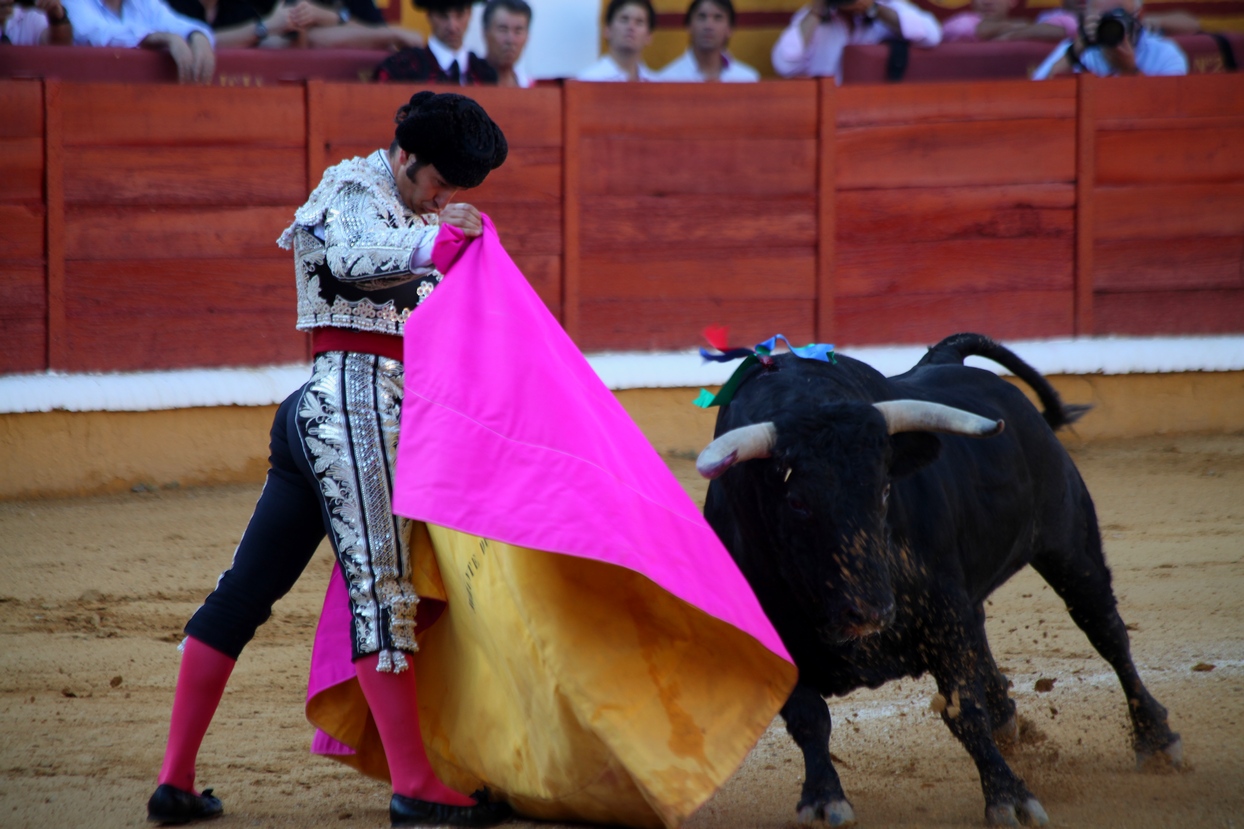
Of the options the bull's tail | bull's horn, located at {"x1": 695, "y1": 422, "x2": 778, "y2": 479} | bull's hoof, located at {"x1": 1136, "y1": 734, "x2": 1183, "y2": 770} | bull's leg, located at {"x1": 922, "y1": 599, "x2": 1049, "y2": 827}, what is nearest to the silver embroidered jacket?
bull's horn, located at {"x1": 695, "y1": 422, "x2": 778, "y2": 479}

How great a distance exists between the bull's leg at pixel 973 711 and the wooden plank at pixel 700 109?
3707mm

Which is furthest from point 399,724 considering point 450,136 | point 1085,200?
point 1085,200

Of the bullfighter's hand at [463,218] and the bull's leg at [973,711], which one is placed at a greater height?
the bullfighter's hand at [463,218]

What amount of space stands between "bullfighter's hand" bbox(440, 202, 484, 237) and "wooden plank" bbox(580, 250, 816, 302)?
3.68m

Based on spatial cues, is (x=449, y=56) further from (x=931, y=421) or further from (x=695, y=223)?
(x=931, y=421)

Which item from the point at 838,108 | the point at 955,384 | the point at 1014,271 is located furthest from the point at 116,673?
the point at 1014,271

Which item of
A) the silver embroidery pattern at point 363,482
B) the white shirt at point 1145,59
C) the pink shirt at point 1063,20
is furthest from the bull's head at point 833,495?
the pink shirt at point 1063,20

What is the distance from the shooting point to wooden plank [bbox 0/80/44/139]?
499 centimetres

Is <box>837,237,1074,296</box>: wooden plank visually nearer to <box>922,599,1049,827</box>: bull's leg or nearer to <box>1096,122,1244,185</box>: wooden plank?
<box>1096,122,1244,185</box>: wooden plank

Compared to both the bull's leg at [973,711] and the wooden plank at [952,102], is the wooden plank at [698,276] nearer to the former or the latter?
the wooden plank at [952,102]

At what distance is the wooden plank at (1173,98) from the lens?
20.3 feet

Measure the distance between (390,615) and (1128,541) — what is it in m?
3.13

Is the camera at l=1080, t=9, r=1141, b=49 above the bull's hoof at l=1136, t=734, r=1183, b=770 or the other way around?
above

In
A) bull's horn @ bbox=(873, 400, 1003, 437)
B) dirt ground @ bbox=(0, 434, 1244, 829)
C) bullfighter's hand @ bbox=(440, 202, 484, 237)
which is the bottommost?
dirt ground @ bbox=(0, 434, 1244, 829)
